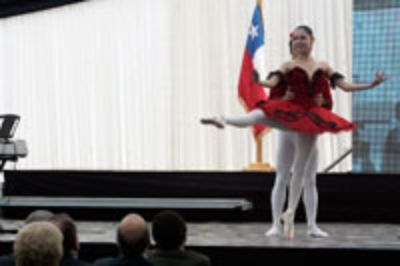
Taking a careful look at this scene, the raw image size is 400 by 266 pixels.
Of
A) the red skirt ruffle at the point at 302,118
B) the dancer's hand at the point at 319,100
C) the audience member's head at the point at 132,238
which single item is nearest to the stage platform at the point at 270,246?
the red skirt ruffle at the point at 302,118

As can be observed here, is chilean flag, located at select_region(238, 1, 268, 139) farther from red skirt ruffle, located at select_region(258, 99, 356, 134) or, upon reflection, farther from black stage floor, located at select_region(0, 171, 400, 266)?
red skirt ruffle, located at select_region(258, 99, 356, 134)

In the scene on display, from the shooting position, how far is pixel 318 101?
168 inches

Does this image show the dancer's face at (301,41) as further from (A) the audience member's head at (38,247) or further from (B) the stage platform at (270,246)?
(A) the audience member's head at (38,247)

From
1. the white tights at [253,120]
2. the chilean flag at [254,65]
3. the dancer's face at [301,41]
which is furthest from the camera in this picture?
the chilean flag at [254,65]

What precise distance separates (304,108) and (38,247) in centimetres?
247

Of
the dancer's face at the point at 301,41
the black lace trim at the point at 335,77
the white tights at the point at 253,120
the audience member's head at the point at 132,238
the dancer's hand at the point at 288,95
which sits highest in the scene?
the dancer's face at the point at 301,41

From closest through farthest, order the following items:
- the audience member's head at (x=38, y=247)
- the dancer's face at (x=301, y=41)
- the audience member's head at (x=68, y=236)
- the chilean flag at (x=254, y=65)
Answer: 1. the audience member's head at (x=38, y=247)
2. the audience member's head at (x=68, y=236)
3. the dancer's face at (x=301, y=41)
4. the chilean flag at (x=254, y=65)

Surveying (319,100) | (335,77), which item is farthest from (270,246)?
(335,77)

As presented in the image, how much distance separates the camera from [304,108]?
165 inches

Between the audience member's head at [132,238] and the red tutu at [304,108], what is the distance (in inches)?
71.1

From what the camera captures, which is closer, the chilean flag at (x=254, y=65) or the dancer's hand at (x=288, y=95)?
the dancer's hand at (x=288, y=95)

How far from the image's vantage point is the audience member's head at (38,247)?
6.51 feet

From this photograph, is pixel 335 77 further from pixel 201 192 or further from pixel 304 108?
pixel 201 192

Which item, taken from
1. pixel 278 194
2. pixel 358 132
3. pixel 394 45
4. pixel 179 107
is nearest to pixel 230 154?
pixel 179 107
